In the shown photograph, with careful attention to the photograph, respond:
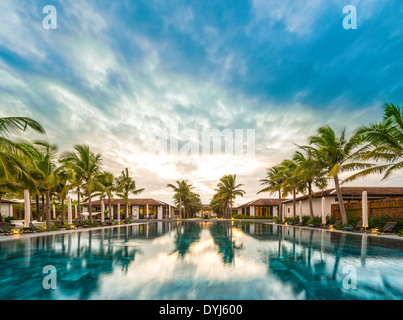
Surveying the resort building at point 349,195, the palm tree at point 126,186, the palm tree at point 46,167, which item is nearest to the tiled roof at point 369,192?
the resort building at point 349,195

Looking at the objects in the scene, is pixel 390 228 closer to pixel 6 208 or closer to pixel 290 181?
pixel 290 181

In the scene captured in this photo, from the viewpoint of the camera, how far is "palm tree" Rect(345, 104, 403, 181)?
1358 centimetres

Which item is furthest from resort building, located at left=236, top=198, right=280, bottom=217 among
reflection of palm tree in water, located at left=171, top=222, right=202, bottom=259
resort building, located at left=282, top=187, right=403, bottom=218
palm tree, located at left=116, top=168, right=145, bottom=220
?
reflection of palm tree in water, located at left=171, top=222, right=202, bottom=259

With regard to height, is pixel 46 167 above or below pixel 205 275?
above

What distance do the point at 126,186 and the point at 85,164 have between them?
9.42 meters

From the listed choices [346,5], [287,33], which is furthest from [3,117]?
[346,5]

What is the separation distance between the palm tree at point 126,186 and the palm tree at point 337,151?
22.2m

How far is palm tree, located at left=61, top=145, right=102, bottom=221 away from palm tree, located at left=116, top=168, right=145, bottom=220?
7262 mm

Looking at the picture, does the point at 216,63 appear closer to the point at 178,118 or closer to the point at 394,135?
the point at 178,118

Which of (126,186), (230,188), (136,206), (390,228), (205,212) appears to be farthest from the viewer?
(205,212)

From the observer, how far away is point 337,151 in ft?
64.4

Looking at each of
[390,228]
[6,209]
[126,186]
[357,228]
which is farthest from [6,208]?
[390,228]

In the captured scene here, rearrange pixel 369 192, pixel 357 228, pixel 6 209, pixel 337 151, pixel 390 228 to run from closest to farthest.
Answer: pixel 390 228, pixel 357 228, pixel 337 151, pixel 369 192, pixel 6 209

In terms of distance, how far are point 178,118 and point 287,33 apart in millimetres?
10390
